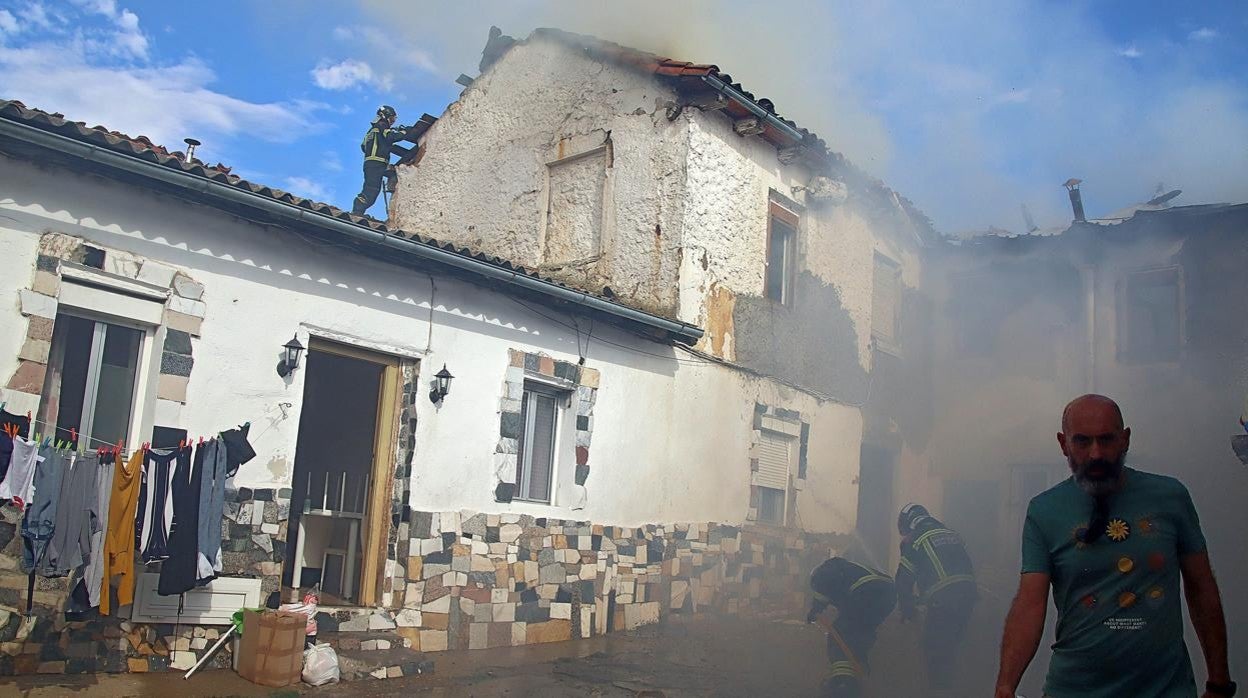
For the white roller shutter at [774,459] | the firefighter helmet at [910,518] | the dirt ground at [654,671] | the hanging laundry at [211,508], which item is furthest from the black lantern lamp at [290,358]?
the white roller shutter at [774,459]

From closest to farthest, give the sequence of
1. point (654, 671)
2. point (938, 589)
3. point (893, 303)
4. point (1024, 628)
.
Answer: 1. point (1024, 628)
2. point (938, 589)
3. point (654, 671)
4. point (893, 303)

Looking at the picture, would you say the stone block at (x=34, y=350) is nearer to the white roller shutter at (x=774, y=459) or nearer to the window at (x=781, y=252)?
the white roller shutter at (x=774, y=459)

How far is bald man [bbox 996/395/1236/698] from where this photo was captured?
3258 millimetres

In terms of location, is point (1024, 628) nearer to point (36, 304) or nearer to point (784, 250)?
point (36, 304)

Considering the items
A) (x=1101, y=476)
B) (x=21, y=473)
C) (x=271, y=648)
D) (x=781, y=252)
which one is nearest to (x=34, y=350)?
(x=21, y=473)

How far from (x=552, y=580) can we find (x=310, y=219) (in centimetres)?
437

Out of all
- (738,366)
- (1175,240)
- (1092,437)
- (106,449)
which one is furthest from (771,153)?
(1092,437)

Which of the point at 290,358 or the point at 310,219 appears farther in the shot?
the point at 290,358

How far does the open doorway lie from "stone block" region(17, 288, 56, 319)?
2056mm

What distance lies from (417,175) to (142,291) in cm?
873

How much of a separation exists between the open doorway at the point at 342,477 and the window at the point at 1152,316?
468 inches

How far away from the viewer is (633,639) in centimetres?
1049

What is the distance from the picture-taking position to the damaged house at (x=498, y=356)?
281 inches

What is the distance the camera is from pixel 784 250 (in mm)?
14312
